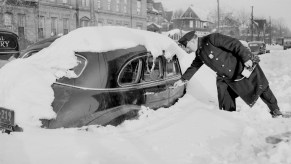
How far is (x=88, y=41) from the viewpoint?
457cm

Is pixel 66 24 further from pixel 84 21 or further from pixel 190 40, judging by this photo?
pixel 190 40

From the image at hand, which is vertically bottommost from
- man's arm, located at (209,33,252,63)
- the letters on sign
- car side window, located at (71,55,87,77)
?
car side window, located at (71,55,87,77)

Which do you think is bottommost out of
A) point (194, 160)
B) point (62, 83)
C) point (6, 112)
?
point (194, 160)

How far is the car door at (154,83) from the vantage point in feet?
16.9

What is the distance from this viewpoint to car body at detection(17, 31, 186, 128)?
4055 mm

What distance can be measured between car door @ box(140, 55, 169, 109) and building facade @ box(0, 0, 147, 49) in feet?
71.6

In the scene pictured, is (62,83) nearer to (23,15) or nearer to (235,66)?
(235,66)

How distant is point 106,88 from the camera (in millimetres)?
4422

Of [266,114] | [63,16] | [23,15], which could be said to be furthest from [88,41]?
[63,16]

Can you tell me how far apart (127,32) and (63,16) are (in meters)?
35.9

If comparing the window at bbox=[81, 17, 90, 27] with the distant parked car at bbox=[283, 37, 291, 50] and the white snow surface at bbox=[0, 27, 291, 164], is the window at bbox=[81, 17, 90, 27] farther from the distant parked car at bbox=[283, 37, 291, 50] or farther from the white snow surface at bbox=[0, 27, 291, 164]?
the white snow surface at bbox=[0, 27, 291, 164]

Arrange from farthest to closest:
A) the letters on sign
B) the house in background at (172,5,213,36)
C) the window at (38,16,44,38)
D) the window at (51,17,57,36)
Answer: the house in background at (172,5,213,36) < the window at (51,17,57,36) < the window at (38,16,44,38) < the letters on sign

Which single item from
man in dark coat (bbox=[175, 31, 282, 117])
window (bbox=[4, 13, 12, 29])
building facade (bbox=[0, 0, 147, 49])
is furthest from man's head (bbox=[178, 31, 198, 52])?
window (bbox=[4, 13, 12, 29])

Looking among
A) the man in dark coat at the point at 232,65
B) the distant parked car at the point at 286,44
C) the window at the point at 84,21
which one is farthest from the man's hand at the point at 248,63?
the distant parked car at the point at 286,44
